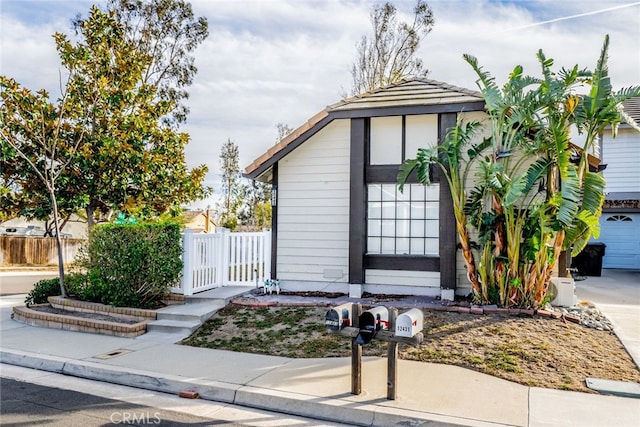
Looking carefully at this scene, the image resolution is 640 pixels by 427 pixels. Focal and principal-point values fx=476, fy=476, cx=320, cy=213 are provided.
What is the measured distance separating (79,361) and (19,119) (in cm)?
788

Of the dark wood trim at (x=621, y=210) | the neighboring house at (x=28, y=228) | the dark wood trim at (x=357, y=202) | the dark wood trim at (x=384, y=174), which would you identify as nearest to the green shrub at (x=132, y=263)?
the dark wood trim at (x=357, y=202)

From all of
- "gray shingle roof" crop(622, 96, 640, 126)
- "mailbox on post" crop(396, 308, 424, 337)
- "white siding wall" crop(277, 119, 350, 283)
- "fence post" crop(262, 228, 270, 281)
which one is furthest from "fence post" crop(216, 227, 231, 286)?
"gray shingle roof" crop(622, 96, 640, 126)

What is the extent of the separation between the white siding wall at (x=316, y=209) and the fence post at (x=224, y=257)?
3.88 feet

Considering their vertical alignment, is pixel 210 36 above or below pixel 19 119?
above

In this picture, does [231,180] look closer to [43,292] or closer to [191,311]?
[43,292]

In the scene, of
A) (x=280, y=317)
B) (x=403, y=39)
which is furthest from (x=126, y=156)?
(x=403, y=39)

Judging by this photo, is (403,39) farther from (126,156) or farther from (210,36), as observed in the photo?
(126,156)

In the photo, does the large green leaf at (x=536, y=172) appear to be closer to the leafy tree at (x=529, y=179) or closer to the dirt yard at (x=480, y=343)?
the leafy tree at (x=529, y=179)

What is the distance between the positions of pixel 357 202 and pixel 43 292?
275 inches

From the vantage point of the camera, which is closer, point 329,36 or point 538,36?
point 538,36

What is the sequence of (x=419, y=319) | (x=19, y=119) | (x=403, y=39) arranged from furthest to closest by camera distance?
(x=403, y=39)
(x=19, y=119)
(x=419, y=319)

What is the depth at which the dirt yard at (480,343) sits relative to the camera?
19.2 feet

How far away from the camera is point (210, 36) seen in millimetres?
21844

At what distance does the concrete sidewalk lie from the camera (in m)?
4.59
